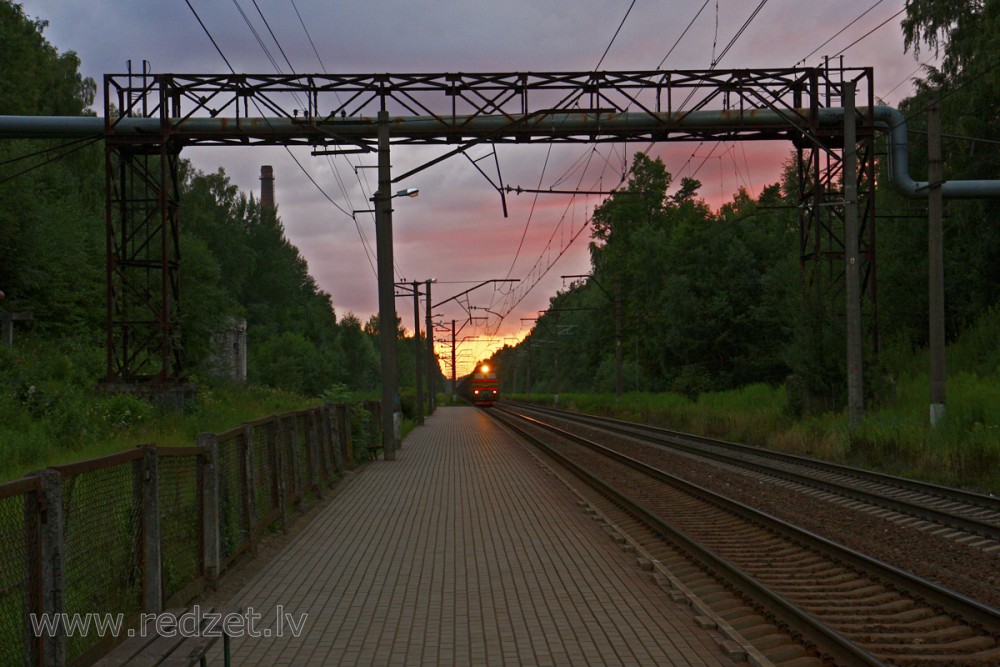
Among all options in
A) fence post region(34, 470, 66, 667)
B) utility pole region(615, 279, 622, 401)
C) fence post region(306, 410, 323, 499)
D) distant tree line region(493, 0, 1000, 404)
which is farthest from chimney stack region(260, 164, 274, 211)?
fence post region(34, 470, 66, 667)

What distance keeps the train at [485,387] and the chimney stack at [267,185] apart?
32217 millimetres

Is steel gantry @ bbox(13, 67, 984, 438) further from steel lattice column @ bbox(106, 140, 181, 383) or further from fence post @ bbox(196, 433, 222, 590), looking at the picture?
fence post @ bbox(196, 433, 222, 590)

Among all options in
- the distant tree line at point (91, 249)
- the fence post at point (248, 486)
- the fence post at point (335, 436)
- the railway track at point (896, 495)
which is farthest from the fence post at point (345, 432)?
the fence post at point (248, 486)

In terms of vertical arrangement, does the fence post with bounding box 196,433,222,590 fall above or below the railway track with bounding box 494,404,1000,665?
above

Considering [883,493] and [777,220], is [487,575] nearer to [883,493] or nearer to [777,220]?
[883,493]

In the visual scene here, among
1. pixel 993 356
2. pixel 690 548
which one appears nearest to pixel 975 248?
pixel 993 356

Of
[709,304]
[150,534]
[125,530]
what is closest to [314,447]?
[150,534]

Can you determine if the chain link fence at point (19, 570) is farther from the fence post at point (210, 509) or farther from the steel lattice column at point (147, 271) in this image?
the steel lattice column at point (147, 271)

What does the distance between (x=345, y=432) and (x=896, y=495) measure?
37.7ft

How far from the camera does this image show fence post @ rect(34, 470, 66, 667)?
5.52 metres

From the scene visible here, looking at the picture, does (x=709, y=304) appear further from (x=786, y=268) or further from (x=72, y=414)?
(x=72, y=414)

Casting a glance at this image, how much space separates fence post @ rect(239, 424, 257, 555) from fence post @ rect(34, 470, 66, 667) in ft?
17.0

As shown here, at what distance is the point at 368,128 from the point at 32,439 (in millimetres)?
13667

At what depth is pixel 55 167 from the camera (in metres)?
45.2
